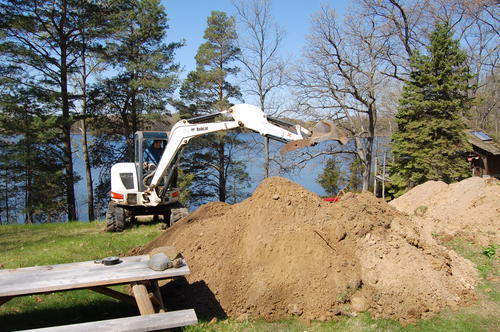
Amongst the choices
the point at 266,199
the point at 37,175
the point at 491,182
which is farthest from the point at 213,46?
the point at 266,199

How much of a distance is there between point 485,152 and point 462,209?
14.7m

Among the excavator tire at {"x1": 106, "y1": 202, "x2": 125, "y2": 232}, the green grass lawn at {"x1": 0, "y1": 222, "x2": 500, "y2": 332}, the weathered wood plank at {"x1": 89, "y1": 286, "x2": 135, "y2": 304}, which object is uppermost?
the excavator tire at {"x1": 106, "y1": 202, "x2": 125, "y2": 232}

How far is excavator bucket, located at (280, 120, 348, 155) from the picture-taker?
703 centimetres

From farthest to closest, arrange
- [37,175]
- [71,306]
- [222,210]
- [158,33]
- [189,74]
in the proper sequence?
[189,74] < [158,33] < [37,175] < [222,210] < [71,306]

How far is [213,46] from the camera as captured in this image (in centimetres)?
2691

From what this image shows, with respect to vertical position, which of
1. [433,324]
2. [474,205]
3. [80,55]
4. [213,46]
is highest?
[213,46]

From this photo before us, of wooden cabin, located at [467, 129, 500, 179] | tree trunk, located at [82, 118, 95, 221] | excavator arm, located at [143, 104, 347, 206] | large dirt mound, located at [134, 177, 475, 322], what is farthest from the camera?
tree trunk, located at [82, 118, 95, 221]

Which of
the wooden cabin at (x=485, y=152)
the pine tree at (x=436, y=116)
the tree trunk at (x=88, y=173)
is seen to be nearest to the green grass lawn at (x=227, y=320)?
the pine tree at (x=436, y=116)

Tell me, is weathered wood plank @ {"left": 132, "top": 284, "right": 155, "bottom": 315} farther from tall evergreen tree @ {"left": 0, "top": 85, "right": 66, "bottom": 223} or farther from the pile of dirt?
tall evergreen tree @ {"left": 0, "top": 85, "right": 66, "bottom": 223}

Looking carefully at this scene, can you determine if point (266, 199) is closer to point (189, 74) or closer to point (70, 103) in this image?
point (70, 103)

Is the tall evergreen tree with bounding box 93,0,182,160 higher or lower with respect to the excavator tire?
higher

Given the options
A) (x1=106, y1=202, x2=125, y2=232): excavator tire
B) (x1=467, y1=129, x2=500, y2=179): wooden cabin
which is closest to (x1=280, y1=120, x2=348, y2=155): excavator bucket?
(x1=106, y1=202, x2=125, y2=232): excavator tire

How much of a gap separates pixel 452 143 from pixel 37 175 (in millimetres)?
20086

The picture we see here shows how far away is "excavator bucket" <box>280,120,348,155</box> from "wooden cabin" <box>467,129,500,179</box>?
16.9m
